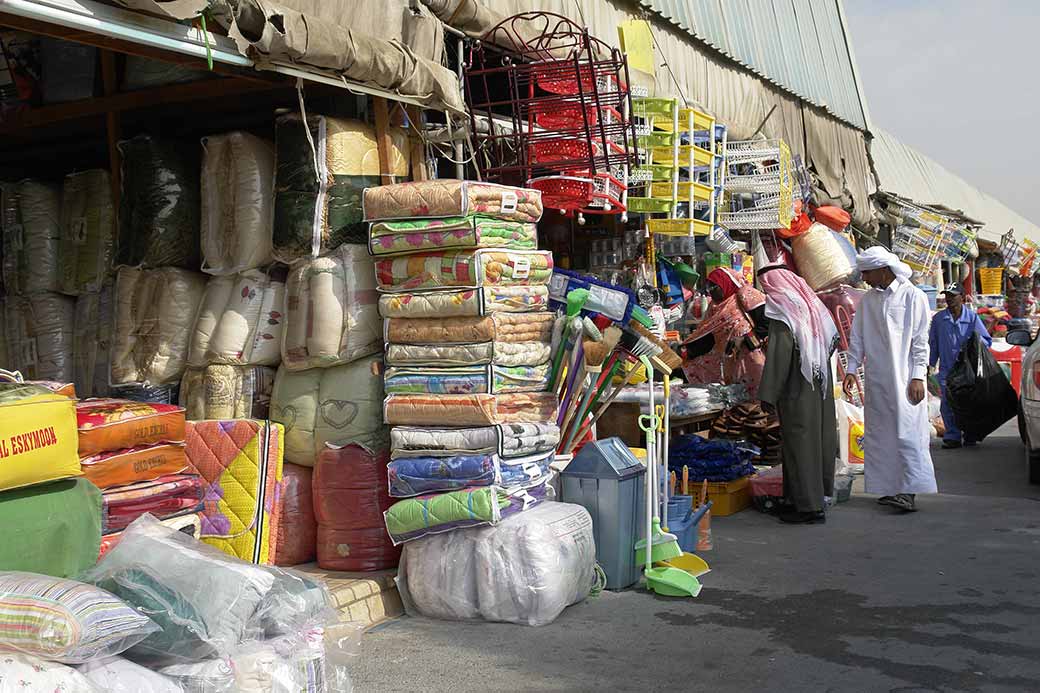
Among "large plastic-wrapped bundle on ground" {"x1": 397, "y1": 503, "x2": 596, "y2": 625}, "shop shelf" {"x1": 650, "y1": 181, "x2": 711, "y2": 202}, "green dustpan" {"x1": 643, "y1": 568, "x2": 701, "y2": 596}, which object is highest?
"shop shelf" {"x1": 650, "y1": 181, "x2": 711, "y2": 202}

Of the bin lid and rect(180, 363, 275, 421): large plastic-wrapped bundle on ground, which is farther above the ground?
rect(180, 363, 275, 421): large plastic-wrapped bundle on ground

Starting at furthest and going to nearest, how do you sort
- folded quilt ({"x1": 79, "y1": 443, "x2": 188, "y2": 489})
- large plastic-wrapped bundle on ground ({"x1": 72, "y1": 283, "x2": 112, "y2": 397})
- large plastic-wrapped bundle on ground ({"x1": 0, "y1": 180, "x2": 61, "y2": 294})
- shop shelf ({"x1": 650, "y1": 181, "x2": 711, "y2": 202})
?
shop shelf ({"x1": 650, "y1": 181, "x2": 711, "y2": 202}) → large plastic-wrapped bundle on ground ({"x1": 0, "y1": 180, "x2": 61, "y2": 294}) → large plastic-wrapped bundle on ground ({"x1": 72, "y1": 283, "x2": 112, "y2": 397}) → folded quilt ({"x1": 79, "y1": 443, "x2": 188, "y2": 489})

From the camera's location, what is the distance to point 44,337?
22.6 feet

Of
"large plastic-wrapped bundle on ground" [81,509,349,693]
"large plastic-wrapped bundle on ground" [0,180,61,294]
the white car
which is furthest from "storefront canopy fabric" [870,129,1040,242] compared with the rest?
"large plastic-wrapped bundle on ground" [81,509,349,693]

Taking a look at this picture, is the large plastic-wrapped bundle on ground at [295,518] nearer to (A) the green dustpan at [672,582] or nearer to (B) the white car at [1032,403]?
(A) the green dustpan at [672,582]

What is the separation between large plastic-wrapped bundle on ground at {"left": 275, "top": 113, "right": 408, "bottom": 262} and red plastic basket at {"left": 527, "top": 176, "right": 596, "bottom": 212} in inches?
54.1

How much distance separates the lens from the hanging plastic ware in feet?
42.8

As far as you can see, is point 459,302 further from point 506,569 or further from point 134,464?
point 134,464

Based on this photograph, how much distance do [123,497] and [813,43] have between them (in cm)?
1400

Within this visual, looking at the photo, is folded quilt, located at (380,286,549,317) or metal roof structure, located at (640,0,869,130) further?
metal roof structure, located at (640,0,869,130)

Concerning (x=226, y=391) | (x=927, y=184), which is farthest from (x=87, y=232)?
(x=927, y=184)

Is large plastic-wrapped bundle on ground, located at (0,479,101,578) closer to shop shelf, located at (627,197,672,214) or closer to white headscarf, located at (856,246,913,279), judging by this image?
shop shelf, located at (627,197,672,214)

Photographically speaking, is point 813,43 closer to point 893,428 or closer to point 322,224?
point 893,428

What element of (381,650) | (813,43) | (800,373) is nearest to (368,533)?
(381,650)
